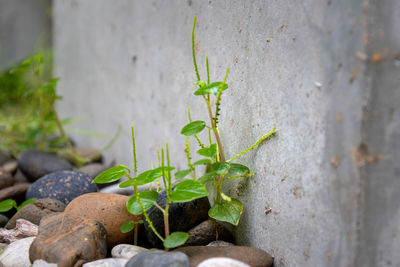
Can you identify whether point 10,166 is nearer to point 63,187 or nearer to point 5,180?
point 5,180

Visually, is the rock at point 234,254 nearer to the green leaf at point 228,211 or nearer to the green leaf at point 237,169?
the green leaf at point 228,211

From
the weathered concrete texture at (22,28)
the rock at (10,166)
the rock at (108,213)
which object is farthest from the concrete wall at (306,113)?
the weathered concrete texture at (22,28)

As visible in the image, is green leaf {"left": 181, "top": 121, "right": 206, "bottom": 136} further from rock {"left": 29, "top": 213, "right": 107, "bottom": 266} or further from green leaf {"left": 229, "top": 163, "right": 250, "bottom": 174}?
rock {"left": 29, "top": 213, "right": 107, "bottom": 266}

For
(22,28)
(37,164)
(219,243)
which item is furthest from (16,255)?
(22,28)

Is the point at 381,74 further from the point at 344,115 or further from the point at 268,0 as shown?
the point at 268,0

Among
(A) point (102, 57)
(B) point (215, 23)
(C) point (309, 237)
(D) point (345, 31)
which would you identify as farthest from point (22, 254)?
(A) point (102, 57)
